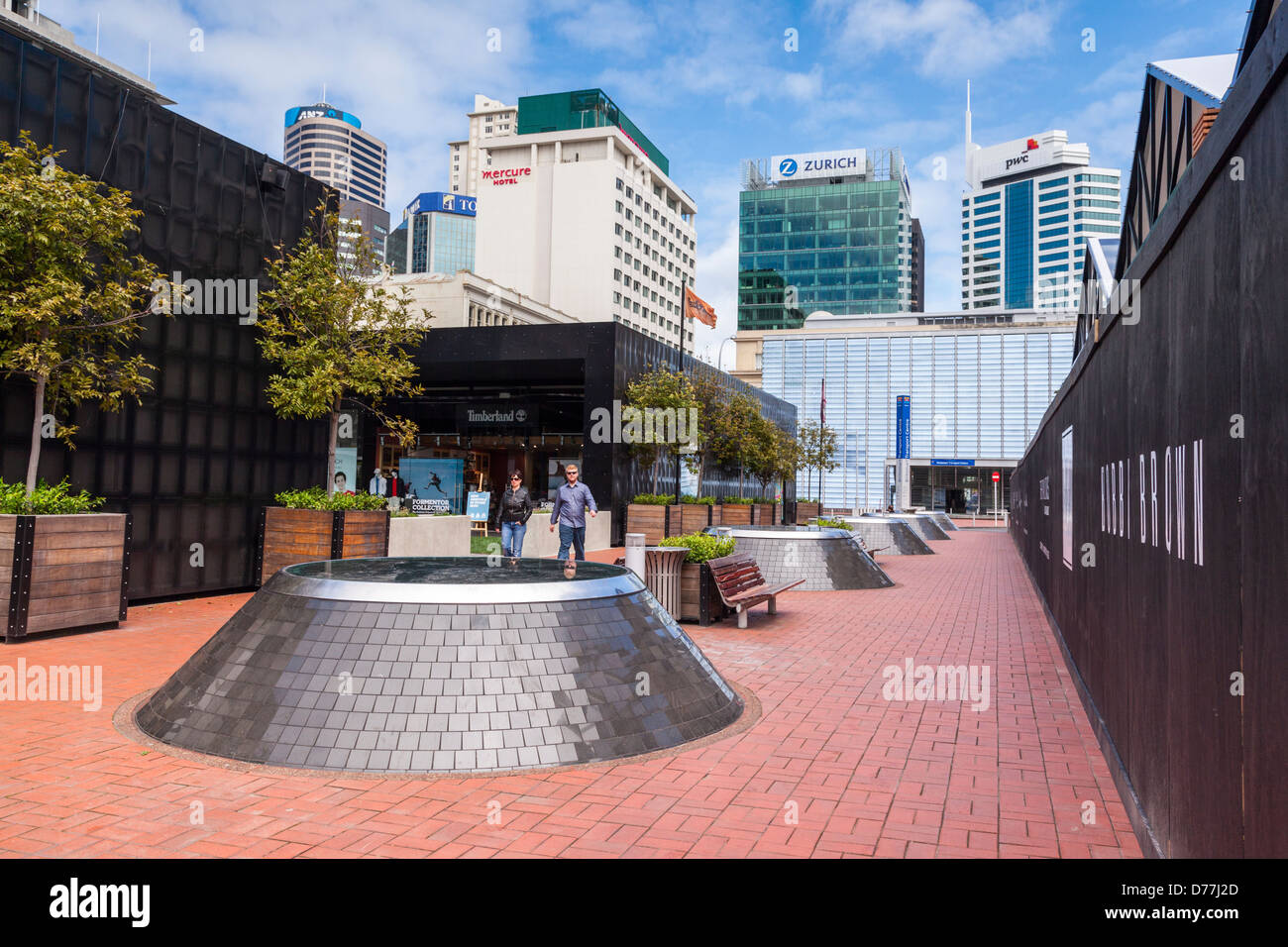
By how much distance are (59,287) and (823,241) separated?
135766 mm

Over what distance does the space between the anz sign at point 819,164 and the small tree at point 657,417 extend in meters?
119

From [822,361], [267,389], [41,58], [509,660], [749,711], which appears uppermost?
[822,361]

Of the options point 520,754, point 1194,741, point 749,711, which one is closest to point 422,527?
point 749,711

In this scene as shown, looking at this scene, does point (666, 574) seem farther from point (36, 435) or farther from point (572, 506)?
point (36, 435)

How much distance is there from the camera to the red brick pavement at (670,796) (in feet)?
14.2

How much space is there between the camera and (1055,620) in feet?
38.1

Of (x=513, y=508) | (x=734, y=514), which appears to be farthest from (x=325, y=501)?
(x=734, y=514)

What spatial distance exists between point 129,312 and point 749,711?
916cm

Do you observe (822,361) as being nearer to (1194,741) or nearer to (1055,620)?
(1055,620)

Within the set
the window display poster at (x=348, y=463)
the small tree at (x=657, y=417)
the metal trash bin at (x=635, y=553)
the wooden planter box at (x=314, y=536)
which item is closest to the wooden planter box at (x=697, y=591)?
the metal trash bin at (x=635, y=553)

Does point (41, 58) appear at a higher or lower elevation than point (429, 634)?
higher

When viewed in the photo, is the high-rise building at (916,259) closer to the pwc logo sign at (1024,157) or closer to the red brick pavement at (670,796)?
the pwc logo sign at (1024,157)
